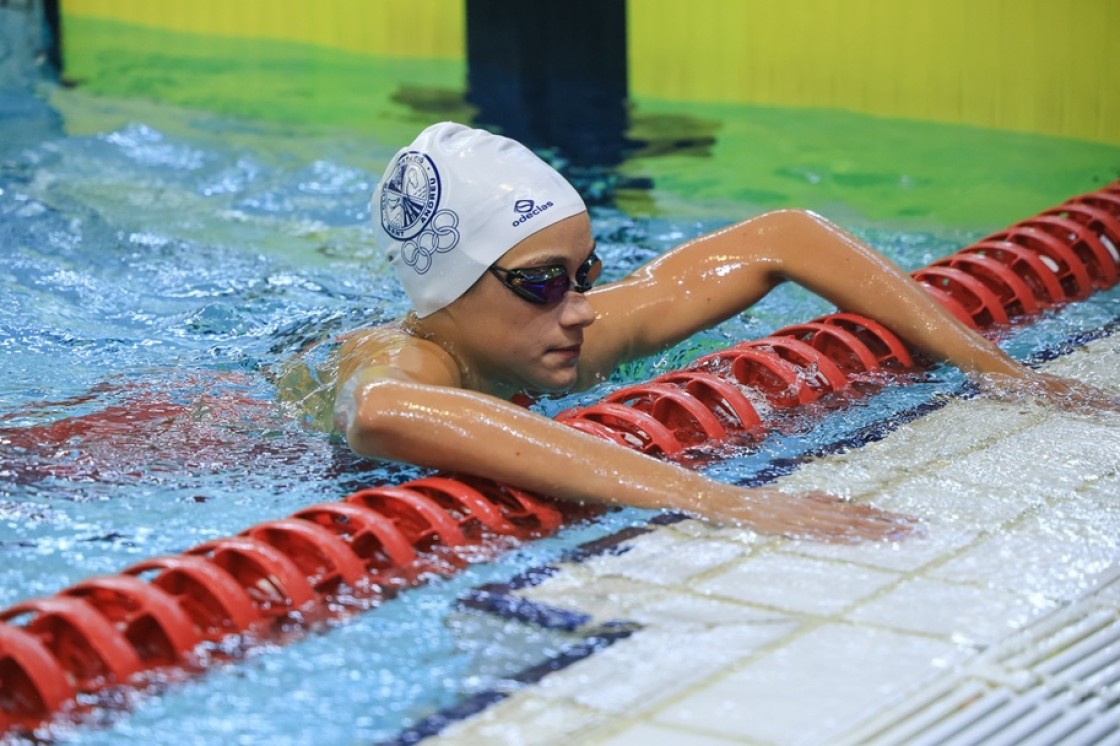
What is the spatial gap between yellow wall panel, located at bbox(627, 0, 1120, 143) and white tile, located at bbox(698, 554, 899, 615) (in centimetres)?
550

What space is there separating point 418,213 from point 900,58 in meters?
5.11

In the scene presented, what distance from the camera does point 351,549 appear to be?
110 inches

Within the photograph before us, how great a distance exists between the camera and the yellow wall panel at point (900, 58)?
7.46m

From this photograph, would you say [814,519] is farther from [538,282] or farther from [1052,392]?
[1052,392]

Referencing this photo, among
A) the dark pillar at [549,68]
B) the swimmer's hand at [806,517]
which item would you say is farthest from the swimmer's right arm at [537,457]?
the dark pillar at [549,68]

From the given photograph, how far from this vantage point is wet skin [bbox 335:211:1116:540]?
2924 mm

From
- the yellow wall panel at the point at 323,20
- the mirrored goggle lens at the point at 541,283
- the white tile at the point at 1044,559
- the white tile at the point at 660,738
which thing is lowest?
the white tile at the point at 1044,559

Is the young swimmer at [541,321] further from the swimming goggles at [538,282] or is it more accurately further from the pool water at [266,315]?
the pool water at [266,315]

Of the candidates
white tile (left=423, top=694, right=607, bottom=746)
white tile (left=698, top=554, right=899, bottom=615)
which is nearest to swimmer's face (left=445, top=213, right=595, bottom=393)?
white tile (left=698, top=554, right=899, bottom=615)

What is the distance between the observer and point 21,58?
10539mm

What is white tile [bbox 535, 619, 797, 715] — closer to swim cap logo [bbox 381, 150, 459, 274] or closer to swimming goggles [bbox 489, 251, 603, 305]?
swimming goggles [bbox 489, 251, 603, 305]

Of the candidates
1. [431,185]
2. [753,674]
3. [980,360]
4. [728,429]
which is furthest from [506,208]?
[753,674]

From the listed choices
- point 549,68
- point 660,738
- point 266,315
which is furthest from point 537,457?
point 549,68

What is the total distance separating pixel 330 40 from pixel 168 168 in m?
2.98
